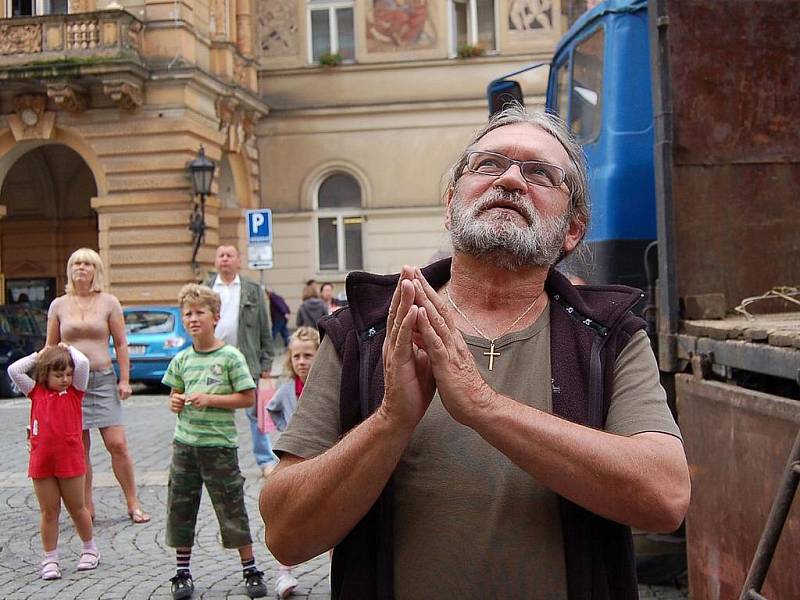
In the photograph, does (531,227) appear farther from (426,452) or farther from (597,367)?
(426,452)

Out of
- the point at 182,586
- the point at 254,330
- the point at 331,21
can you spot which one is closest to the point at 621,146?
the point at 182,586

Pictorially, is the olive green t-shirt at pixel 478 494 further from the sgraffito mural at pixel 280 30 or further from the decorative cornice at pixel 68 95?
the sgraffito mural at pixel 280 30

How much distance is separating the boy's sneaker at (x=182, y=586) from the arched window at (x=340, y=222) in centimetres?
2068

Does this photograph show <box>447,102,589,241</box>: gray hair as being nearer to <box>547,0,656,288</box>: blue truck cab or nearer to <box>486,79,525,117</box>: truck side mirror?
<box>547,0,656,288</box>: blue truck cab

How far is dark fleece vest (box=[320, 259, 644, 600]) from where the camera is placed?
211cm

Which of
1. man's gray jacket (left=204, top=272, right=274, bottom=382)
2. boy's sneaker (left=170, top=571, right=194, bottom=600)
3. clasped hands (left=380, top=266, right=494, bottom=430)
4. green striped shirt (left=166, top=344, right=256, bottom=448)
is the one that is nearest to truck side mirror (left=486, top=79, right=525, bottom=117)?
green striped shirt (left=166, top=344, right=256, bottom=448)

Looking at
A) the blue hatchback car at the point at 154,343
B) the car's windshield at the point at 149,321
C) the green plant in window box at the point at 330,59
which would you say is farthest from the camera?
the green plant in window box at the point at 330,59

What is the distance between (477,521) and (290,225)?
79.7 feet

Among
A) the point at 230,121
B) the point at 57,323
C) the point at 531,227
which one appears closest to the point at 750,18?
the point at 531,227

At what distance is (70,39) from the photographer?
20.9 m

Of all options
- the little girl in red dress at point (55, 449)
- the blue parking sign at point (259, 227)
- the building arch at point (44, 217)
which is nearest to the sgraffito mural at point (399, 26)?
the building arch at point (44, 217)

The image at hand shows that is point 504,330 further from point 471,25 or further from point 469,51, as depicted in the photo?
point 471,25

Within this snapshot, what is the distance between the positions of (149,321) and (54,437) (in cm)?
1129

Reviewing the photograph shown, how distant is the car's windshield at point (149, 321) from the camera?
17141mm
